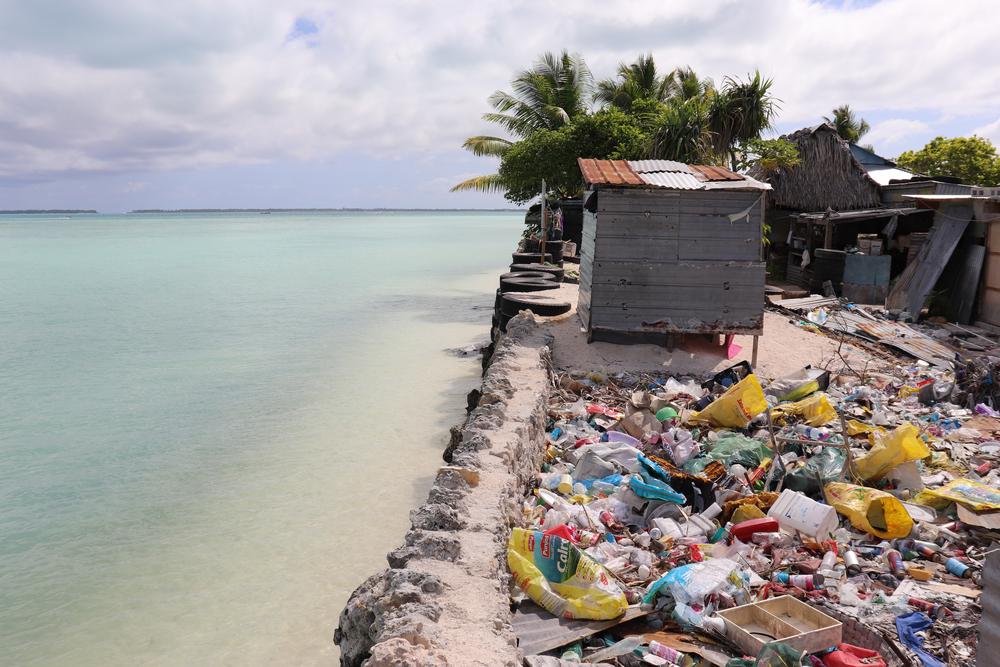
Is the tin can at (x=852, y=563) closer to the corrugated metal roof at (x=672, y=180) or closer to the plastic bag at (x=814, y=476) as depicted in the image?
the plastic bag at (x=814, y=476)

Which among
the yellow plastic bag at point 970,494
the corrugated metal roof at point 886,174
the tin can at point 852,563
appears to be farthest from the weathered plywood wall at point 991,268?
the tin can at point 852,563

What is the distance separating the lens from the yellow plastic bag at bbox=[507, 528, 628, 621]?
354 cm

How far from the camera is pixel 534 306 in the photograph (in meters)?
10.5

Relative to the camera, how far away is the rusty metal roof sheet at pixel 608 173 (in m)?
8.26

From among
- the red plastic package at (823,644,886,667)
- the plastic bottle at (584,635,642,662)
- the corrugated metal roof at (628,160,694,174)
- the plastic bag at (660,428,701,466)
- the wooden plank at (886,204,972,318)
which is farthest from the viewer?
the wooden plank at (886,204,972,318)

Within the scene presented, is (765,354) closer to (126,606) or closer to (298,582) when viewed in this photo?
(298,582)

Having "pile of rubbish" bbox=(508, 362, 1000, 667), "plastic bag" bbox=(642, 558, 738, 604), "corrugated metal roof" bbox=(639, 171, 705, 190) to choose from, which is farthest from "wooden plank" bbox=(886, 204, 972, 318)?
"plastic bag" bbox=(642, 558, 738, 604)

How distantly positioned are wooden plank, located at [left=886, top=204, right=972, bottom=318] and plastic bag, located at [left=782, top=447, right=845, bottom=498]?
818 centimetres

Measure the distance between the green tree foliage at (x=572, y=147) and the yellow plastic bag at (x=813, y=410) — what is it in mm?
14089

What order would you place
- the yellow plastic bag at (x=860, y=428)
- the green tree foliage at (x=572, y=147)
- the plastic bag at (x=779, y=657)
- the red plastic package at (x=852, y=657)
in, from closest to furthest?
the plastic bag at (x=779, y=657), the red plastic package at (x=852, y=657), the yellow plastic bag at (x=860, y=428), the green tree foliage at (x=572, y=147)

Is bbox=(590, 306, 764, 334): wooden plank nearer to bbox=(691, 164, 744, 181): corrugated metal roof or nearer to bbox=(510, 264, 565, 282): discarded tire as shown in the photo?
bbox=(691, 164, 744, 181): corrugated metal roof

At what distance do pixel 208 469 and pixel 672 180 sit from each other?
614 centimetres

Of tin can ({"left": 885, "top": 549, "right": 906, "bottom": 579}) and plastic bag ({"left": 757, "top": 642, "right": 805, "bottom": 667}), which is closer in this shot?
plastic bag ({"left": 757, "top": 642, "right": 805, "bottom": 667})

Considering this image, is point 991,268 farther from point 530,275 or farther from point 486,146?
point 486,146
